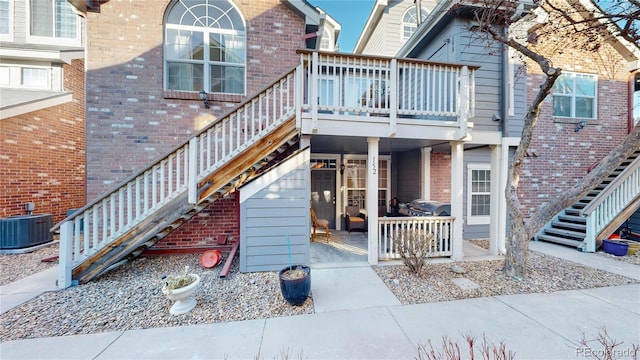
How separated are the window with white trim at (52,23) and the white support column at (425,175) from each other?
38.9 feet

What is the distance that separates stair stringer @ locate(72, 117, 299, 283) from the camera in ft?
13.4

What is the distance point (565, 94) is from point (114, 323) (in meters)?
11.7

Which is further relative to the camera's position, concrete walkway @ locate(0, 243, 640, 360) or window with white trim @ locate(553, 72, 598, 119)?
window with white trim @ locate(553, 72, 598, 119)

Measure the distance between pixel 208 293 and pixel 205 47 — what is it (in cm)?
528

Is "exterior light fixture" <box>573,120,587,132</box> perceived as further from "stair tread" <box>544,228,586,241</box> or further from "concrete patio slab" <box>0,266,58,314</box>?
"concrete patio slab" <box>0,266,58,314</box>

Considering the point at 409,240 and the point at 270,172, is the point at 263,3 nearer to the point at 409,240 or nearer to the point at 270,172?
the point at 270,172

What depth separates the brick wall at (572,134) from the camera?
716cm

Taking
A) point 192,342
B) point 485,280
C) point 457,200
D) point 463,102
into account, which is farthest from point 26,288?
point 463,102

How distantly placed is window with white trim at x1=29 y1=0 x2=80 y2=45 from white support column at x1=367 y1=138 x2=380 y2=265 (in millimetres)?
10471

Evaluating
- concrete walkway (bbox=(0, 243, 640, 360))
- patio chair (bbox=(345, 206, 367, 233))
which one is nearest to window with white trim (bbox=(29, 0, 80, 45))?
concrete walkway (bbox=(0, 243, 640, 360))

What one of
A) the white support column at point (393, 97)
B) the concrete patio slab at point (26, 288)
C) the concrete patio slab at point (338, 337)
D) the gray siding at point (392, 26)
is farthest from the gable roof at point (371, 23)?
the concrete patio slab at point (26, 288)

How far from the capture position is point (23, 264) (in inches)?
195

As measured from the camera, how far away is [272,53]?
5.78 metres

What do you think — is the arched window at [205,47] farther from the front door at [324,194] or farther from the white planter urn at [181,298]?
the white planter urn at [181,298]
